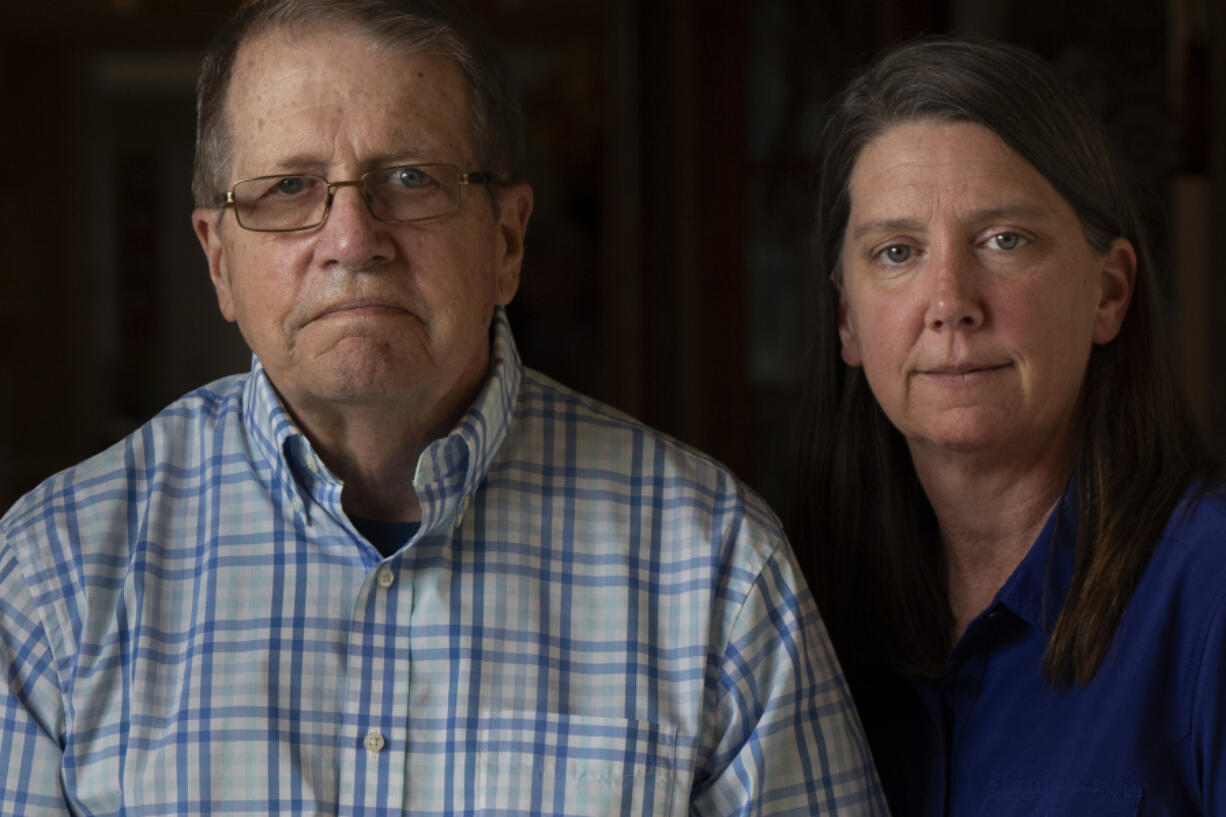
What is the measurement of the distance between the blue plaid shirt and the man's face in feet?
0.31

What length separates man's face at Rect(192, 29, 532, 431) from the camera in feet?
4.86

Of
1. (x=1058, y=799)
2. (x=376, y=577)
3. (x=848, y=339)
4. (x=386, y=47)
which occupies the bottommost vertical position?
(x=1058, y=799)

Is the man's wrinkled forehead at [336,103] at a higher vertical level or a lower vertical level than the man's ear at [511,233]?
higher

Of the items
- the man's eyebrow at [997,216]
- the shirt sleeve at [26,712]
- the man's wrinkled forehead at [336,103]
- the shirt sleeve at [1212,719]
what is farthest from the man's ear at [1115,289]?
the shirt sleeve at [26,712]

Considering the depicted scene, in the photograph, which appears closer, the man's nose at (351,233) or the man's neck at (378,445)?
the man's nose at (351,233)

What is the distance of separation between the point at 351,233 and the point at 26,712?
591mm

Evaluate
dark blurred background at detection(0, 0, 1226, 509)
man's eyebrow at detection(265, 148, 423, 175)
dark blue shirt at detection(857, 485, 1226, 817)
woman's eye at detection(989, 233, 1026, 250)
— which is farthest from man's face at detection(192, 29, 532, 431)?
dark blue shirt at detection(857, 485, 1226, 817)

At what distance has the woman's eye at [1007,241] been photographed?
1.61 m

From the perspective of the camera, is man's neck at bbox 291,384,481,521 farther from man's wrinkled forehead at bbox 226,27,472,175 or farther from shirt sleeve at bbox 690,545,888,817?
shirt sleeve at bbox 690,545,888,817

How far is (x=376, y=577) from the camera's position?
1523mm

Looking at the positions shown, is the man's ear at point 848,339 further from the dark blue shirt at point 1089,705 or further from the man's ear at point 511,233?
the man's ear at point 511,233

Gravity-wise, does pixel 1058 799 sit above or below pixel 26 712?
below

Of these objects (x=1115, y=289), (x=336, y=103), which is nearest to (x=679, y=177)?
(x=1115, y=289)

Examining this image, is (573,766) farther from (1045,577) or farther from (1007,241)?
(1007,241)
